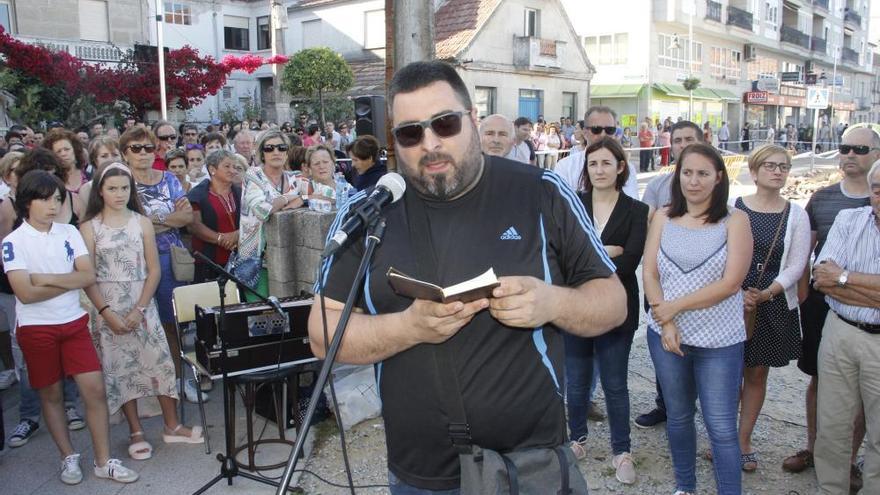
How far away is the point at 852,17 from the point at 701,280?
7336 cm

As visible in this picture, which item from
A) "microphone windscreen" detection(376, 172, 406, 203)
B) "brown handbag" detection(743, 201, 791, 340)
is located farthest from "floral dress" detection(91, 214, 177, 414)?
"brown handbag" detection(743, 201, 791, 340)

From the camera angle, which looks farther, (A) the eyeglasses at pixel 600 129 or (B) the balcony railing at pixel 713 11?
(B) the balcony railing at pixel 713 11

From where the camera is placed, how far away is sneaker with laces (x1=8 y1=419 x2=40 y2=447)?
4.67 meters

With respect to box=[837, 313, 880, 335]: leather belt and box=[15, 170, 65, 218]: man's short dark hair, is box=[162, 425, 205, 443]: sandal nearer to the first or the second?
box=[15, 170, 65, 218]: man's short dark hair

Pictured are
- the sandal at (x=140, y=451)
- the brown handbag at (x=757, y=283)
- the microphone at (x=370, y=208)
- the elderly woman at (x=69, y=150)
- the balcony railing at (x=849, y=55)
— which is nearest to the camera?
the microphone at (x=370, y=208)

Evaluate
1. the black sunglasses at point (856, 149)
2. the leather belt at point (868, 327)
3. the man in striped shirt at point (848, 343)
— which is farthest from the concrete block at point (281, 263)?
the black sunglasses at point (856, 149)

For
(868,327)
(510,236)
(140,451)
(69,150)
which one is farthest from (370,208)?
(69,150)

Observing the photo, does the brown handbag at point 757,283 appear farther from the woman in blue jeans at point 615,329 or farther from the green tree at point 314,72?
the green tree at point 314,72

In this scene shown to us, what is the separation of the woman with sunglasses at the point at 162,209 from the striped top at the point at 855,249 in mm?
4486

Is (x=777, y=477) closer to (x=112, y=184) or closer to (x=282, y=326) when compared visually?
(x=282, y=326)

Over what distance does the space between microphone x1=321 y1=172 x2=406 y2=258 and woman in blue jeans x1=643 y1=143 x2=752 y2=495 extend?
6.69ft

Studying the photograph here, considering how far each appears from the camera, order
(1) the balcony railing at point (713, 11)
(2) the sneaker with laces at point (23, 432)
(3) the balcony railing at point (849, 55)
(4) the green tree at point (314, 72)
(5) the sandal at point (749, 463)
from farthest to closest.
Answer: (3) the balcony railing at point (849, 55), (1) the balcony railing at point (713, 11), (4) the green tree at point (314, 72), (2) the sneaker with laces at point (23, 432), (5) the sandal at point (749, 463)

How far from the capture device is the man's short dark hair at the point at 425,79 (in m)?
2.21

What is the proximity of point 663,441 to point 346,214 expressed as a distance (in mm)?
3431
